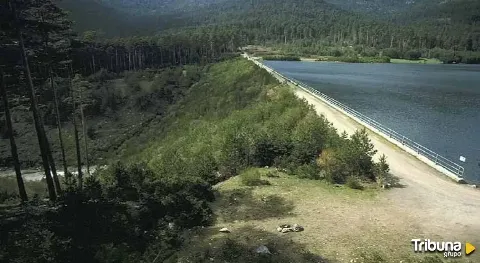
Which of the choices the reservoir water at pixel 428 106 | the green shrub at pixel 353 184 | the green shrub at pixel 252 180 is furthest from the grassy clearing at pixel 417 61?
the green shrub at pixel 252 180

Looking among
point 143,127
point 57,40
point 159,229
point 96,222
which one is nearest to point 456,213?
point 159,229

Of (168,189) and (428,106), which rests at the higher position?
(168,189)

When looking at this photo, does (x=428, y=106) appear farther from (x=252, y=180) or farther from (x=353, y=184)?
(x=252, y=180)

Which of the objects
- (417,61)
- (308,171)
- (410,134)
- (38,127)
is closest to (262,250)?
(308,171)

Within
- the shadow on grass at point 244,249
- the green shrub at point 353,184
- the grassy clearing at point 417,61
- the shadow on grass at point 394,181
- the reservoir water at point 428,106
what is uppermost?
the shadow on grass at point 244,249

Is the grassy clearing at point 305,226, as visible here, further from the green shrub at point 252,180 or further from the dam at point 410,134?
the dam at point 410,134

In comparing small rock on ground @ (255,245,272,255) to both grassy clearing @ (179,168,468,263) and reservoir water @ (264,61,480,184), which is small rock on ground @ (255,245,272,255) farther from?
reservoir water @ (264,61,480,184)

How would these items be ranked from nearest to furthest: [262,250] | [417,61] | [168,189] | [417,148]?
1. [262,250]
2. [168,189]
3. [417,148]
4. [417,61]

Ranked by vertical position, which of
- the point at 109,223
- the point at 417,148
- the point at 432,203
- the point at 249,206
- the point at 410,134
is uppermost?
the point at 109,223
